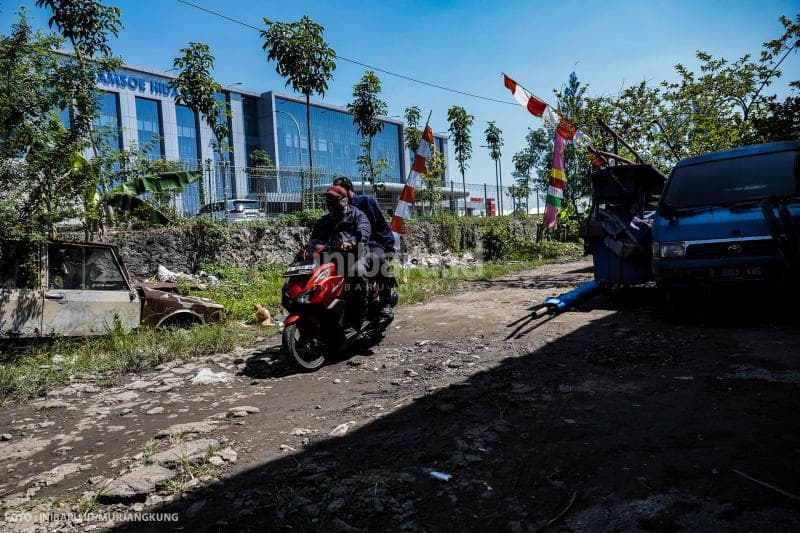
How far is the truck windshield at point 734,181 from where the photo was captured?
220 inches

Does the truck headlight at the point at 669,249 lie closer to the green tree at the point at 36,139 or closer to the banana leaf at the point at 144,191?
the green tree at the point at 36,139

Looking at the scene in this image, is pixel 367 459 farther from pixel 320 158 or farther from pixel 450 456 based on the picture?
pixel 320 158

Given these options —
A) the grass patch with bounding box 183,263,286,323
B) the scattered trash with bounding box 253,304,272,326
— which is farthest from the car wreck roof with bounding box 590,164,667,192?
the grass patch with bounding box 183,263,286,323

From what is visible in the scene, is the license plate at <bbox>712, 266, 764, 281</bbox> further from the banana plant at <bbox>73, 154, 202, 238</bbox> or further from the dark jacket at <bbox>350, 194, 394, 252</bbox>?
the banana plant at <bbox>73, 154, 202, 238</bbox>

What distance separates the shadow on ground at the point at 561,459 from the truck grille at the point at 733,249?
113cm

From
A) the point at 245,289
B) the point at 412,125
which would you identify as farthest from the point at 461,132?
the point at 245,289

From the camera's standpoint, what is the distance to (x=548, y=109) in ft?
33.1

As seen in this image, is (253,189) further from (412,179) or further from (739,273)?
(739,273)

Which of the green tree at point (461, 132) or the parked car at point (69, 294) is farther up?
the green tree at point (461, 132)

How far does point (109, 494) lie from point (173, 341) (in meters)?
3.79

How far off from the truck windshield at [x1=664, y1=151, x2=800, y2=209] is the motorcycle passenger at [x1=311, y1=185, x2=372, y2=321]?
13.0ft

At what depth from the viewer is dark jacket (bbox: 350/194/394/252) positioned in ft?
19.9

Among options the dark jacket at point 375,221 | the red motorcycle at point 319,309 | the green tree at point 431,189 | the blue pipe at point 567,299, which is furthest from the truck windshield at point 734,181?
the green tree at point 431,189

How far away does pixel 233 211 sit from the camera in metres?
11.8
